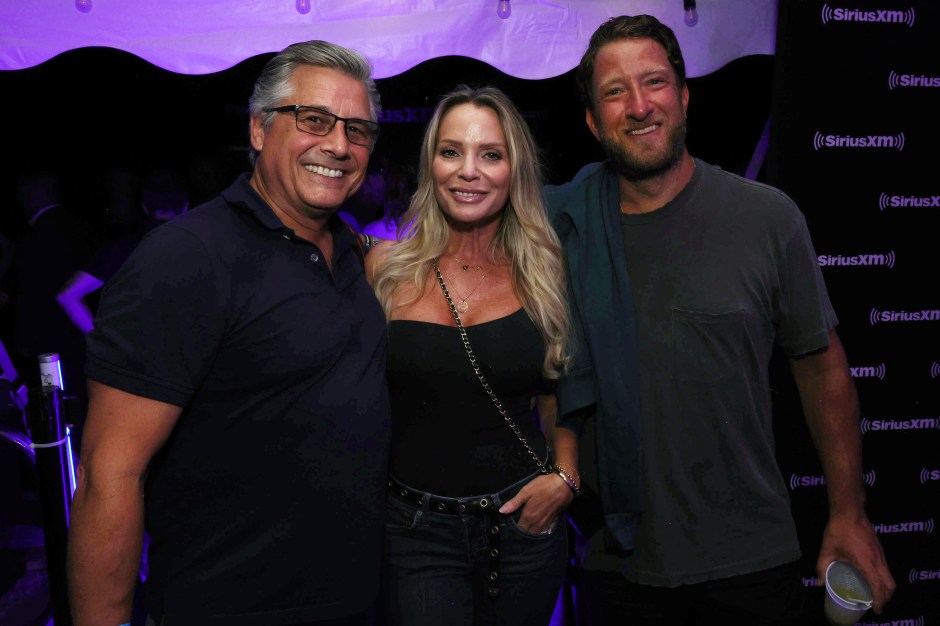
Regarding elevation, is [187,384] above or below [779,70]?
below

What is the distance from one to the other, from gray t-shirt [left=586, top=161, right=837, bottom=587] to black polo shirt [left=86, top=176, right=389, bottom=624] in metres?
0.88

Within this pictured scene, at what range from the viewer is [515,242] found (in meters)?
2.48

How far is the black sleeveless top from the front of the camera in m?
2.12

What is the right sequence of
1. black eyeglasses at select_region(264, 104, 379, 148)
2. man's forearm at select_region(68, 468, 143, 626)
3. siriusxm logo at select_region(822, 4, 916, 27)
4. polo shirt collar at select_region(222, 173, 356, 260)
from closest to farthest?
man's forearm at select_region(68, 468, 143, 626) < polo shirt collar at select_region(222, 173, 356, 260) < black eyeglasses at select_region(264, 104, 379, 148) < siriusxm logo at select_region(822, 4, 916, 27)

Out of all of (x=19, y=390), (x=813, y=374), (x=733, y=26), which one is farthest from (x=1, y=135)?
(x=813, y=374)

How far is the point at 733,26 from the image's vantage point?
3441mm

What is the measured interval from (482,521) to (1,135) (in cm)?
773

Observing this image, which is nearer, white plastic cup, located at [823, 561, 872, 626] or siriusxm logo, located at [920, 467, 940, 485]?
white plastic cup, located at [823, 561, 872, 626]

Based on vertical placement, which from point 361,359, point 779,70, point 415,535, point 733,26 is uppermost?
point 733,26

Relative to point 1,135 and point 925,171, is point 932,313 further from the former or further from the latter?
point 1,135

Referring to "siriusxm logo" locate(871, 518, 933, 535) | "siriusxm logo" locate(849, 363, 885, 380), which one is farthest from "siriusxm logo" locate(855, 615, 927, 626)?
"siriusxm logo" locate(849, 363, 885, 380)

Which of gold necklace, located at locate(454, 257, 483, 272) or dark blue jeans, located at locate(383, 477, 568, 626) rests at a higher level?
gold necklace, located at locate(454, 257, 483, 272)

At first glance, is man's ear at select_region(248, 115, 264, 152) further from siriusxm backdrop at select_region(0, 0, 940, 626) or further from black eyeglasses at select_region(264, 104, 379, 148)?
siriusxm backdrop at select_region(0, 0, 940, 626)

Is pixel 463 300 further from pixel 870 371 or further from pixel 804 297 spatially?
pixel 870 371
